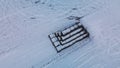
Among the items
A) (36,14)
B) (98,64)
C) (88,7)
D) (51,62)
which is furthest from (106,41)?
(36,14)

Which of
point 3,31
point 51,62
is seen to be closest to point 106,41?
point 51,62

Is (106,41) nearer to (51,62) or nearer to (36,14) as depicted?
(51,62)

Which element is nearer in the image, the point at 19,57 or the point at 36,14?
the point at 19,57

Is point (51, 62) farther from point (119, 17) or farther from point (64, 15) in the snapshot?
point (119, 17)

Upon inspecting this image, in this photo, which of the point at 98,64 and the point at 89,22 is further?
the point at 89,22

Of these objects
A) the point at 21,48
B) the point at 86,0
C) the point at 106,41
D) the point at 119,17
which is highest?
the point at 86,0

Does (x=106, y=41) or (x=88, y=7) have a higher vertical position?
(x=88, y=7)
